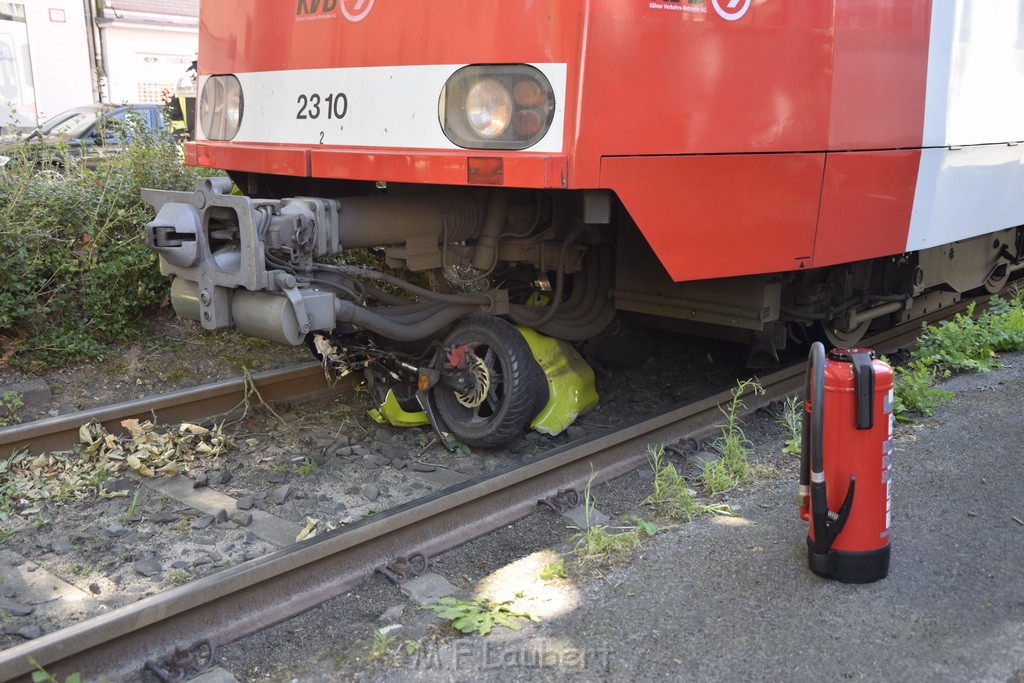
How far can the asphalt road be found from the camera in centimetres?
277

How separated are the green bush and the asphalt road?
13.2ft

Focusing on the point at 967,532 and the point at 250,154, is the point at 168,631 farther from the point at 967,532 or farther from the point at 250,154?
the point at 967,532

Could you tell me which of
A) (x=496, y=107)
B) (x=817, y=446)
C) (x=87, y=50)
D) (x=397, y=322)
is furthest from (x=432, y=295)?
(x=87, y=50)

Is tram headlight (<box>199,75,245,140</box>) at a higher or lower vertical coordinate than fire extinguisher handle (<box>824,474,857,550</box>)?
higher

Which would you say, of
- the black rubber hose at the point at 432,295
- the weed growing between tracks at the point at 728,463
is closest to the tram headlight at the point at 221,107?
the black rubber hose at the point at 432,295

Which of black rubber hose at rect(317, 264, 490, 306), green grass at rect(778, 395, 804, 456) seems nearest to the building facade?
black rubber hose at rect(317, 264, 490, 306)

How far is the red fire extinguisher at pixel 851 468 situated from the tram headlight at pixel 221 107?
10.0 feet

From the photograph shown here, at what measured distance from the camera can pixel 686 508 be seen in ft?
12.7

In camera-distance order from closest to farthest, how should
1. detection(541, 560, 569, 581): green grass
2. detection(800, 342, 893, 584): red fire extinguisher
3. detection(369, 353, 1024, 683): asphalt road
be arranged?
1. detection(369, 353, 1024, 683): asphalt road
2. detection(800, 342, 893, 584): red fire extinguisher
3. detection(541, 560, 569, 581): green grass

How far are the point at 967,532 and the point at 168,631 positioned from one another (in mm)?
2874

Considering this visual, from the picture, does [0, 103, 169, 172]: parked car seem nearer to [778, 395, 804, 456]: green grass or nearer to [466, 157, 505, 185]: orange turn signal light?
[466, 157, 505, 185]: orange turn signal light

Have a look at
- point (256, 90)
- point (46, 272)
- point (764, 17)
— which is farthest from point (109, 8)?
point (764, 17)

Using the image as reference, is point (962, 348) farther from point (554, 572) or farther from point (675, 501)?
point (554, 572)

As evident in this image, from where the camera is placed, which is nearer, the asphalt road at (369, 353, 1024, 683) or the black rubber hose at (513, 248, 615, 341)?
the asphalt road at (369, 353, 1024, 683)
